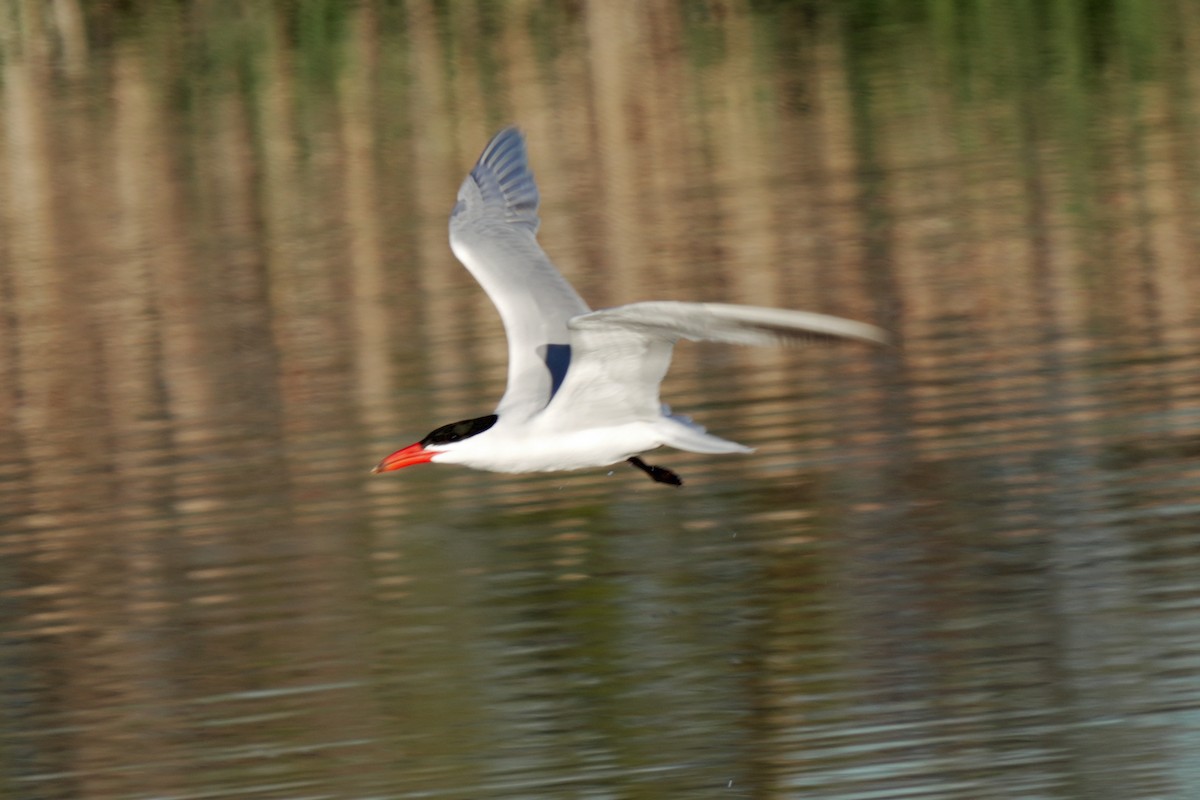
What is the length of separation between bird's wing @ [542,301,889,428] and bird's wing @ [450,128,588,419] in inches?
18.6

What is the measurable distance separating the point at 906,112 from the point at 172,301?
878cm

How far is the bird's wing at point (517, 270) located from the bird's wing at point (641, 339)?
0.47m

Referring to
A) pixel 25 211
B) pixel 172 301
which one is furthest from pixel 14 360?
pixel 25 211

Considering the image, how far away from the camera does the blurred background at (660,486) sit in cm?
988

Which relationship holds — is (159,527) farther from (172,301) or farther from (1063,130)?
(1063,130)

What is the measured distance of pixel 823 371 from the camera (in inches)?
625

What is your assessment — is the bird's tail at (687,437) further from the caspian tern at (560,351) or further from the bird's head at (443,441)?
the bird's head at (443,441)

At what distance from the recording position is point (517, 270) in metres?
11.0

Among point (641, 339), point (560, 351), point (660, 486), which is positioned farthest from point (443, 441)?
point (660, 486)

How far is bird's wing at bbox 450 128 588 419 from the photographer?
10.4 m

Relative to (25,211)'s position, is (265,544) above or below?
below

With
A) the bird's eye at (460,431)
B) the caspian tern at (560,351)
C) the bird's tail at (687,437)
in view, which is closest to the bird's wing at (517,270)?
the caspian tern at (560,351)

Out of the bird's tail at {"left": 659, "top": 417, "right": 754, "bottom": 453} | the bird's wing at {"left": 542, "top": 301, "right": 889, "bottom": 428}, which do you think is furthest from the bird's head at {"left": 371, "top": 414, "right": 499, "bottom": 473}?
the bird's tail at {"left": 659, "top": 417, "right": 754, "bottom": 453}

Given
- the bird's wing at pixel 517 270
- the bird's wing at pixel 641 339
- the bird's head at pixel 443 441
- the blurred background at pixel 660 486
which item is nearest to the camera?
the bird's wing at pixel 641 339
